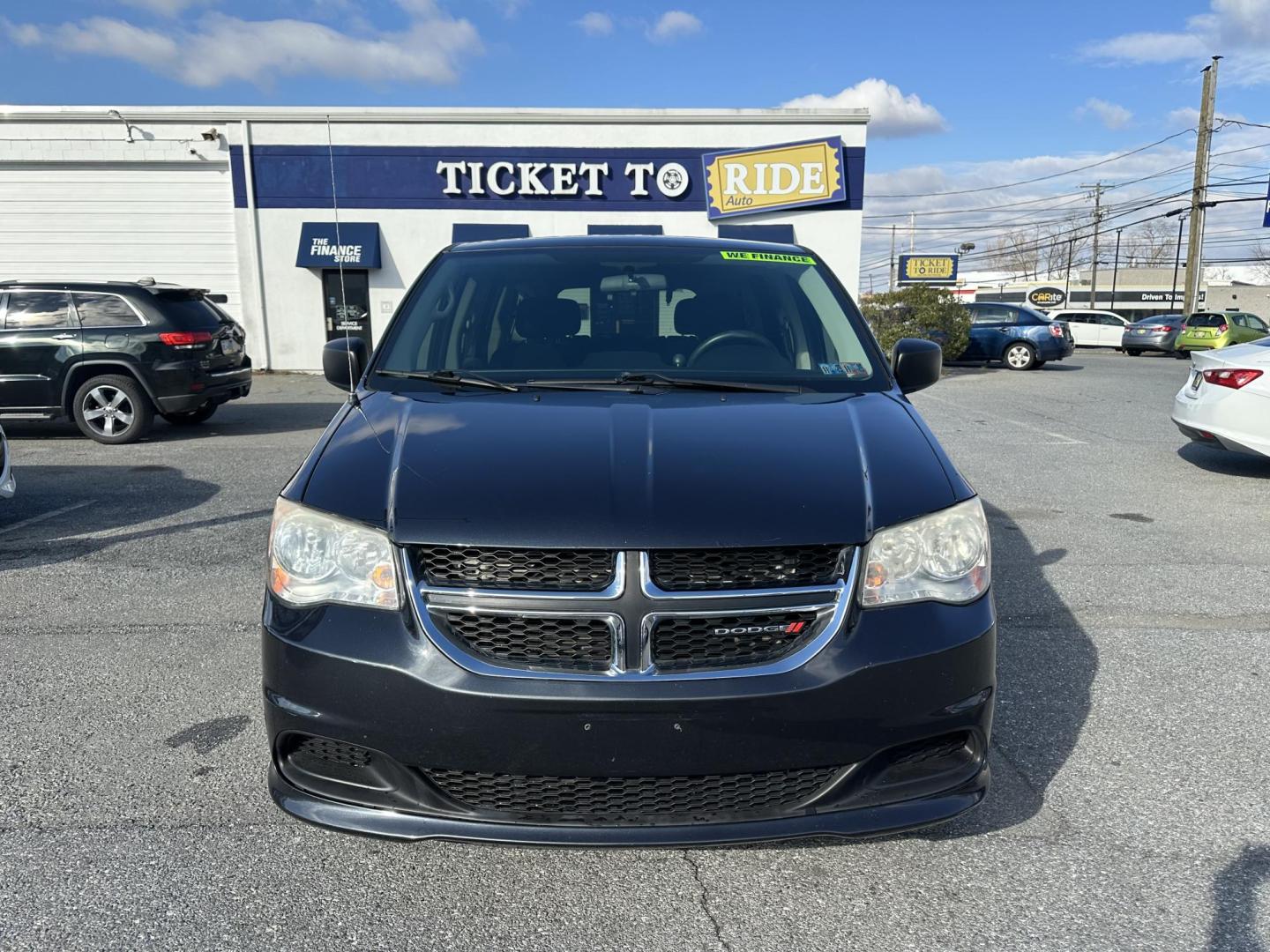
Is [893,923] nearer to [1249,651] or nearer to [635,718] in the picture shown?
[635,718]

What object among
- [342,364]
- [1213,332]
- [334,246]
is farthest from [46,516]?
[1213,332]

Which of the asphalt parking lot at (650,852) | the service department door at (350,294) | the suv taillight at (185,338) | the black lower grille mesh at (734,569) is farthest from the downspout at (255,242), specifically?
the black lower grille mesh at (734,569)

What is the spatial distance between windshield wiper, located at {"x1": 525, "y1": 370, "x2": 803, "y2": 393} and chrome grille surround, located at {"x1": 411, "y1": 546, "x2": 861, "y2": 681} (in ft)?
3.54

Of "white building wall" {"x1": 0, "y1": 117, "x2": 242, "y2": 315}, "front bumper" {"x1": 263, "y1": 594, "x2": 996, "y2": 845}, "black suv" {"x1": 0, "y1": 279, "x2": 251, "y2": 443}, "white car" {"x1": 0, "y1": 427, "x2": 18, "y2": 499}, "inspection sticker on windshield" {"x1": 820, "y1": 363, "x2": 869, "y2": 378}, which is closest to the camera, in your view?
"front bumper" {"x1": 263, "y1": 594, "x2": 996, "y2": 845}

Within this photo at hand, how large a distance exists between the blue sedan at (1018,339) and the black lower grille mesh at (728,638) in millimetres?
21364

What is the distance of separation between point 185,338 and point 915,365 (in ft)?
29.0

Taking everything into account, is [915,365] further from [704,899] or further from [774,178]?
[774,178]

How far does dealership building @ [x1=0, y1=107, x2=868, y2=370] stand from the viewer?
65.3 feet

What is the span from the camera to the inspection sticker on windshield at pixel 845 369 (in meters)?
3.28

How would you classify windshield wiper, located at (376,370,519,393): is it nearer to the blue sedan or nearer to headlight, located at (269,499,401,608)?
headlight, located at (269,499,401,608)

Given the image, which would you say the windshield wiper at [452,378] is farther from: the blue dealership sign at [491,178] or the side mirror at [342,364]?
the blue dealership sign at [491,178]

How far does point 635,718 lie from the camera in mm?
2049

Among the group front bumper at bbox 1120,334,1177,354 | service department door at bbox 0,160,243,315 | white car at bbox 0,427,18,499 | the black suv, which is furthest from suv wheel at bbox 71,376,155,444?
front bumper at bbox 1120,334,1177,354

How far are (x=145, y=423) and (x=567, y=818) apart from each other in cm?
955
